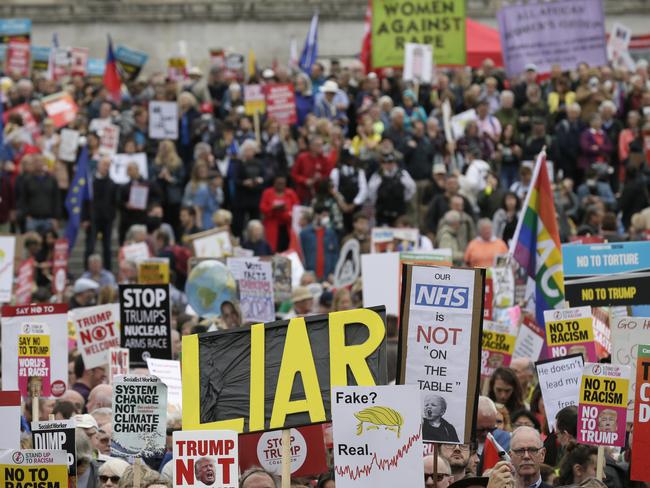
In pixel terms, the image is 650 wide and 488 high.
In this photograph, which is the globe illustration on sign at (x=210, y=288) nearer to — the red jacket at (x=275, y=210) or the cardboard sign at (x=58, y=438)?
the red jacket at (x=275, y=210)

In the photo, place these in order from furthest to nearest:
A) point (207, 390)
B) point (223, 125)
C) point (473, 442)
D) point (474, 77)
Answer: point (474, 77) → point (223, 125) → point (473, 442) → point (207, 390)

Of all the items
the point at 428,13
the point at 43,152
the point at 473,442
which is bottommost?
the point at 473,442

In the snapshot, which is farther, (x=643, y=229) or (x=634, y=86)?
(x=634, y=86)

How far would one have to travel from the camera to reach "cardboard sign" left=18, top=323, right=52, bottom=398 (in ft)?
42.6

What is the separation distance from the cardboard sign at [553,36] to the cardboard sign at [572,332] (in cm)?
1536

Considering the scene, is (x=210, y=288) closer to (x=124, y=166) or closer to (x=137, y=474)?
(x=124, y=166)

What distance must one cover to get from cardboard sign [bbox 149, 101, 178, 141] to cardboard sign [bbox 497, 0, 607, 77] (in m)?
5.73

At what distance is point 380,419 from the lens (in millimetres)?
9242

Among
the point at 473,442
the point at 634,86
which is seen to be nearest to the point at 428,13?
the point at 634,86

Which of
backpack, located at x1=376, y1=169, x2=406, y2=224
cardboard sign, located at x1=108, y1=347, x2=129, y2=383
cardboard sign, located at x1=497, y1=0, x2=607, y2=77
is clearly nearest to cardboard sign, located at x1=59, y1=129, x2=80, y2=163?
backpack, located at x1=376, y1=169, x2=406, y2=224

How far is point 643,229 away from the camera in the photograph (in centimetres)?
2077

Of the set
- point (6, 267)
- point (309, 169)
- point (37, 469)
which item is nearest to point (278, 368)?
point (37, 469)

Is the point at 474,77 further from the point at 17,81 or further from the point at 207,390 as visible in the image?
the point at 207,390

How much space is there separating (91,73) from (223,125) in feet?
25.9
